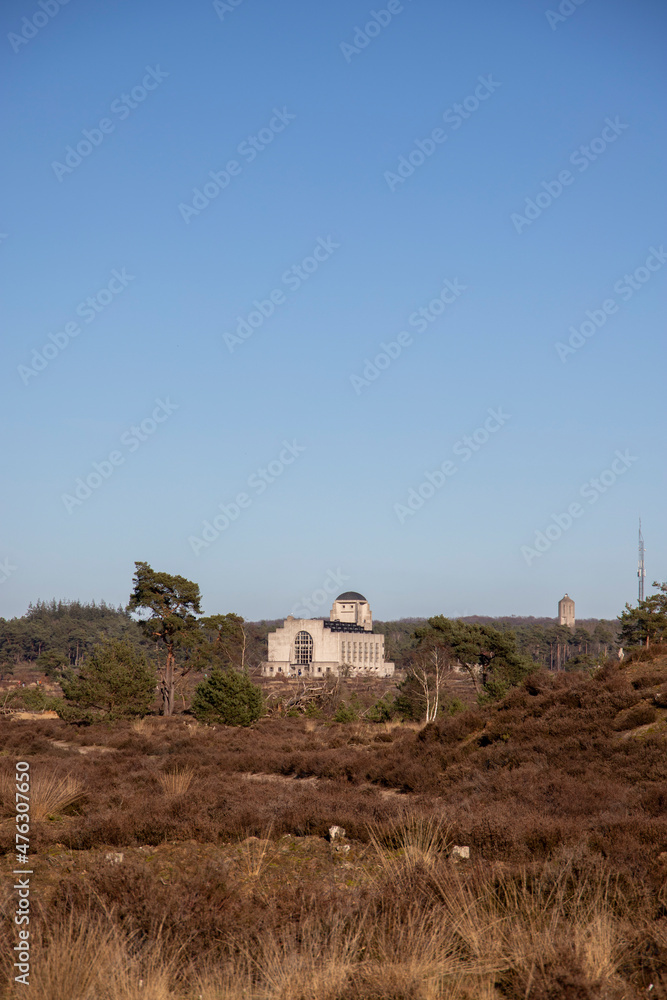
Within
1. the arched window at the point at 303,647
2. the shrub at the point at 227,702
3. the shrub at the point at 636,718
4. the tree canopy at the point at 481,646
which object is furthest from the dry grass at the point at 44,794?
the arched window at the point at 303,647

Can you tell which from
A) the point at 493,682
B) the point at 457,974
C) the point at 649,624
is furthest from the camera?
the point at 649,624

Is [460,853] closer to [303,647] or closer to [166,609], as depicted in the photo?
[166,609]

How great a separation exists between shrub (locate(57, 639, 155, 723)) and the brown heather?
677 inches

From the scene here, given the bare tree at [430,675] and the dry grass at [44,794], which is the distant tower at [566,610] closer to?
the bare tree at [430,675]

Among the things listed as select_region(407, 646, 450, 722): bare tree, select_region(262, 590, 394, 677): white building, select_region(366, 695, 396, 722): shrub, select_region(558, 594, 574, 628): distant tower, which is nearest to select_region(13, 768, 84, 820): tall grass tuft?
select_region(407, 646, 450, 722): bare tree

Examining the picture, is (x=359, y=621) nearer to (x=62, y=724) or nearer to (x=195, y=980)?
(x=62, y=724)

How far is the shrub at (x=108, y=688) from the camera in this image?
34.6m

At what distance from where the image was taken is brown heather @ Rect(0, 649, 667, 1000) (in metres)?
5.05

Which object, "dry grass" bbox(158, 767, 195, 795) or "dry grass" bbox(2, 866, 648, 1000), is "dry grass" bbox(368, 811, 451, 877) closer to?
"dry grass" bbox(2, 866, 648, 1000)

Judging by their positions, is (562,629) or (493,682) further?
(562,629)

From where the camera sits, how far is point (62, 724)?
32.6 meters

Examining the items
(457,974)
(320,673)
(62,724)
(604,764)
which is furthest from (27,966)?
(320,673)

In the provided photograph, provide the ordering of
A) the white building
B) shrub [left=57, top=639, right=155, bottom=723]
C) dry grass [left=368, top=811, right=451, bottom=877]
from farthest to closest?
the white building → shrub [left=57, top=639, right=155, bottom=723] → dry grass [left=368, top=811, right=451, bottom=877]

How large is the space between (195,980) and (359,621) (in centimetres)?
11134
